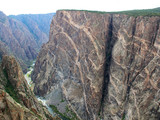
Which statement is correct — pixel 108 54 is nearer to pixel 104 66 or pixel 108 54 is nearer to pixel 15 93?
pixel 104 66

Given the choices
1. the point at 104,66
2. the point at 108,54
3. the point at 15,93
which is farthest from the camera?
the point at 108,54

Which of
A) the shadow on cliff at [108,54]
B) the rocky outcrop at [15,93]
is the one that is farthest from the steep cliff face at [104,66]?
the rocky outcrop at [15,93]

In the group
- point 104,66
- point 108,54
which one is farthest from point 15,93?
point 108,54

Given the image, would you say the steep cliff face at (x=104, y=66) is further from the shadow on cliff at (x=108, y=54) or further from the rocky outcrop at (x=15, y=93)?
the rocky outcrop at (x=15, y=93)

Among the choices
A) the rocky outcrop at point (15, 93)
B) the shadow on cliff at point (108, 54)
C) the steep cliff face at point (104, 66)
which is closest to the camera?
the rocky outcrop at point (15, 93)

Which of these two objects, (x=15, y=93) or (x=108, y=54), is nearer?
(x=15, y=93)

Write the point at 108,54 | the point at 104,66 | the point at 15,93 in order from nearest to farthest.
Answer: the point at 15,93 < the point at 104,66 < the point at 108,54

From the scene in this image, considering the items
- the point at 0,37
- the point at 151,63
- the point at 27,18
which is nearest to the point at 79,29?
the point at 151,63

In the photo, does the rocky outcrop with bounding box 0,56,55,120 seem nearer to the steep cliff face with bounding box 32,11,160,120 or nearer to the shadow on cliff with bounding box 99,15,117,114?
the steep cliff face with bounding box 32,11,160,120
